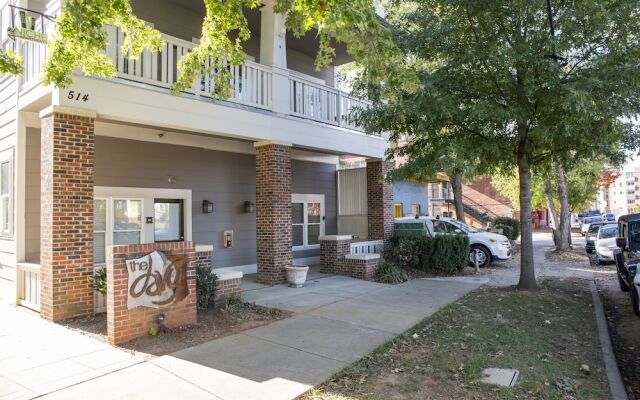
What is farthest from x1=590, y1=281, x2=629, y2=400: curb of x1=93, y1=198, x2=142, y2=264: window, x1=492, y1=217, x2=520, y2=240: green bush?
x1=492, y1=217, x2=520, y2=240: green bush

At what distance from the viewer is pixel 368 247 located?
13.0 m

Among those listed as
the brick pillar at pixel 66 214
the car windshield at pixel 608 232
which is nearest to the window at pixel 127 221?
the brick pillar at pixel 66 214

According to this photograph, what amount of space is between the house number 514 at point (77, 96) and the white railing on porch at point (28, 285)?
293cm

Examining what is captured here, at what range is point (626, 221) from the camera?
9.80m

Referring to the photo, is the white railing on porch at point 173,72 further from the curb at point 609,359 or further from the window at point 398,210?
the window at point 398,210

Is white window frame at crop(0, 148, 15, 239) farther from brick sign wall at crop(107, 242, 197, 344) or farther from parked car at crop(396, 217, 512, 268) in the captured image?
parked car at crop(396, 217, 512, 268)

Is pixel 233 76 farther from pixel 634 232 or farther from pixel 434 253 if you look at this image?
pixel 634 232

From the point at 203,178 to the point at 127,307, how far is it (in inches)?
223

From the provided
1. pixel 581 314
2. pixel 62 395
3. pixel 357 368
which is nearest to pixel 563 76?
pixel 581 314

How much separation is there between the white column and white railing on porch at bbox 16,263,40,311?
19.7ft

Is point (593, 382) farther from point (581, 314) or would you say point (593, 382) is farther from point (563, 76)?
point (563, 76)

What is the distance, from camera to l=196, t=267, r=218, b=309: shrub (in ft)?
24.9

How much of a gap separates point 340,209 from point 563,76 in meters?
8.17

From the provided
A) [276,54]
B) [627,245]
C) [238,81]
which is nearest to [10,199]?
[238,81]
